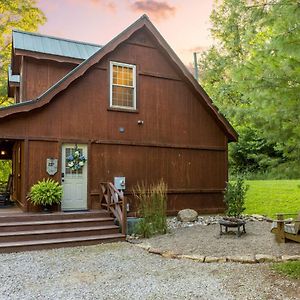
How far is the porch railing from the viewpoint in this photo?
8.79m

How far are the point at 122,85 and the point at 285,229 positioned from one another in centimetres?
626

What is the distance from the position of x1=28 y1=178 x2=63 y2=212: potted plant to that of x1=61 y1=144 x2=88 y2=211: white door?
56cm

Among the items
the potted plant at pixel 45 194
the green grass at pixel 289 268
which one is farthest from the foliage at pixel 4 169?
the green grass at pixel 289 268

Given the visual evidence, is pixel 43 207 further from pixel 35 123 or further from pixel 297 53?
pixel 297 53

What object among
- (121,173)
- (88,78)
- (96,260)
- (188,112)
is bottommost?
(96,260)

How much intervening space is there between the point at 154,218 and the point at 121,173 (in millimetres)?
2179

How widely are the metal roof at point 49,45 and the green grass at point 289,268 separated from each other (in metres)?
8.63

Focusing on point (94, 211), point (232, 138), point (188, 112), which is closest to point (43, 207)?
point (94, 211)

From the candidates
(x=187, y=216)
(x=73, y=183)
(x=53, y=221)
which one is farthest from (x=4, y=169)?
(x=187, y=216)

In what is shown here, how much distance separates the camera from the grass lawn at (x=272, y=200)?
1238 centimetres

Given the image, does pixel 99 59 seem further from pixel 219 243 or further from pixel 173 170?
pixel 219 243

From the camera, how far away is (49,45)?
11492 mm

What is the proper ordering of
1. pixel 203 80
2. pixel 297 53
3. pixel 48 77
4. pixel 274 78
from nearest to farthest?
pixel 297 53, pixel 274 78, pixel 48 77, pixel 203 80

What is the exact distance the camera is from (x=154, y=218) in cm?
888
